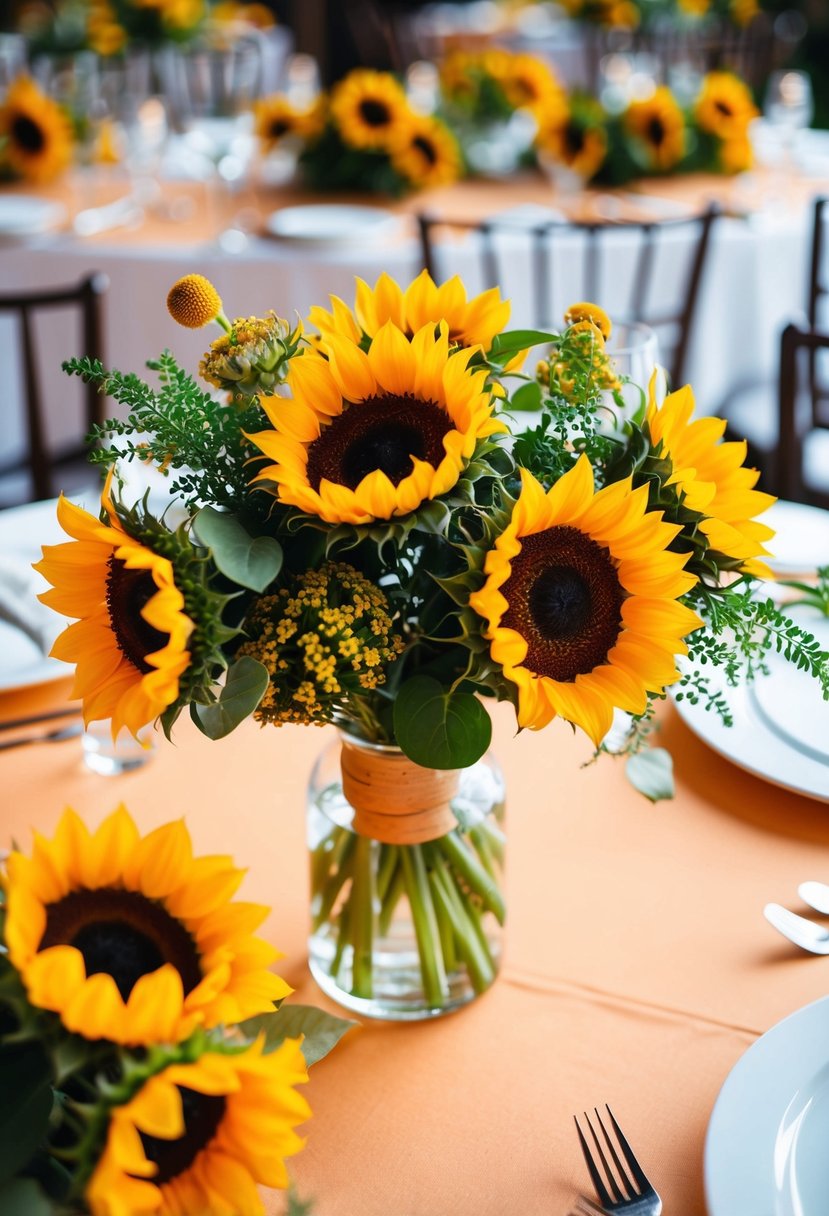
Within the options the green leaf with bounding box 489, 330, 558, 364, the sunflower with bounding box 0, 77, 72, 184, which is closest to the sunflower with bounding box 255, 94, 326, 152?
the sunflower with bounding box 0, 77, 72, 184

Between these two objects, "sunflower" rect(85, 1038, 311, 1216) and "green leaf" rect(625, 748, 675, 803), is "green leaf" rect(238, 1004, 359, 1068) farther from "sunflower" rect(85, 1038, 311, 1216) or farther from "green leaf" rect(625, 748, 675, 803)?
"green leaf" rect(625, 748, 675, 803)

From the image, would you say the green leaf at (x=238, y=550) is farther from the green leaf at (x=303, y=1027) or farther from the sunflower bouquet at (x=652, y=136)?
the sunflower bouquet at (x=652, y=136)

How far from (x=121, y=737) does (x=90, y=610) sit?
0.44 meters

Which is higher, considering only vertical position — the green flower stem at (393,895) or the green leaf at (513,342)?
the green leaf at (513,342)

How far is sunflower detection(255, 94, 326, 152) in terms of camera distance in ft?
10.0

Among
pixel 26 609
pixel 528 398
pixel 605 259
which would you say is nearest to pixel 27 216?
pixel 605 259

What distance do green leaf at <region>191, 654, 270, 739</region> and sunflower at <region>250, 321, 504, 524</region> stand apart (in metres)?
0.09

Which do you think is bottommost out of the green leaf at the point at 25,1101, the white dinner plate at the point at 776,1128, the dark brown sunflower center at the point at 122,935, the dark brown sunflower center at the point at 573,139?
the white dinner plate at the point at 776,1128

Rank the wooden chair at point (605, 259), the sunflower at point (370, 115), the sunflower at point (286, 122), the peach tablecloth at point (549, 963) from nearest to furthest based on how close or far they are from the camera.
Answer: the peach tablecloth at point (549, 963), the wooden chair at point (605, 259), the sunflower at point (370, 115), the sunflower at point (286, 122)

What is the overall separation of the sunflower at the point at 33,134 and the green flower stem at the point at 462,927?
2.68 meters

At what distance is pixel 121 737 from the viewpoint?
1.08 meters

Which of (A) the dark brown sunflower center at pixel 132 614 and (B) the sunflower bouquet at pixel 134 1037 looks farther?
(A) the dark brown sunflower center at pixel 132 614

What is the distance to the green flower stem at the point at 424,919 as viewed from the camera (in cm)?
83

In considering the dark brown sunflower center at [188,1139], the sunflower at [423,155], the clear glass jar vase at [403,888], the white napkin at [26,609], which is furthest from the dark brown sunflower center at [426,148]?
the dark brown sunflower center at [188,1139]
